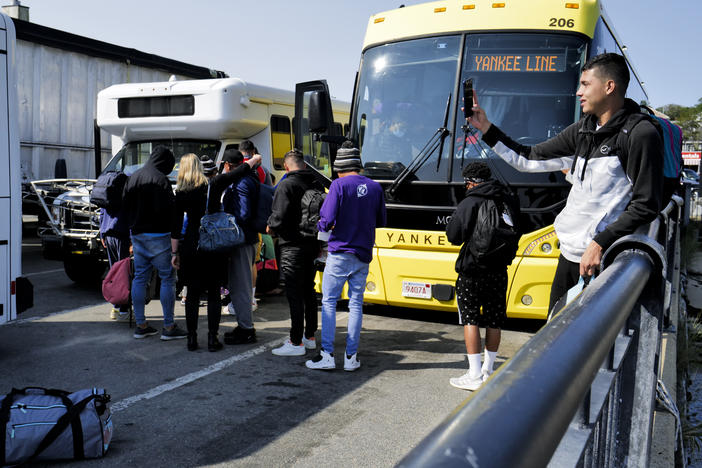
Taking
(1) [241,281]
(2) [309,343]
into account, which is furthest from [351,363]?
(1) [241,281]

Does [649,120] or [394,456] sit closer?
[649,120]

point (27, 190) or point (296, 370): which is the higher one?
point (27, 190)

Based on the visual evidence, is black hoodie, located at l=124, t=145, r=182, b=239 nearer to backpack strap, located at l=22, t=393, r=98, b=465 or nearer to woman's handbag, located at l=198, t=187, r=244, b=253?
woman's handbag, located at l=198, t=187, r=244, b=253

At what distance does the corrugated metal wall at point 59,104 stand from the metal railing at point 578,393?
1267 centimetres

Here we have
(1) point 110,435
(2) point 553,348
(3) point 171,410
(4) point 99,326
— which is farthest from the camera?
(4) point 99,326

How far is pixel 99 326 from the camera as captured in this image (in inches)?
272

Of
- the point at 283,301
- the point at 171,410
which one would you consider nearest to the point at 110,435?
the point at 171,410

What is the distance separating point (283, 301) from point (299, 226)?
2842mm

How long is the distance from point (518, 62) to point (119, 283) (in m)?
4.63

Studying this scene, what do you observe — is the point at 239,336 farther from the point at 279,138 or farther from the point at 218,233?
the point at 279,138

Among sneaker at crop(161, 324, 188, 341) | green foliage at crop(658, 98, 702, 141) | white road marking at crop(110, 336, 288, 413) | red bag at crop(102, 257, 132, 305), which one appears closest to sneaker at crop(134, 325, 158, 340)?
sneaker at crop(161, 324, 188, 341)

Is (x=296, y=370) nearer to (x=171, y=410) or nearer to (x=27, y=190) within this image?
(x=171, y=410)

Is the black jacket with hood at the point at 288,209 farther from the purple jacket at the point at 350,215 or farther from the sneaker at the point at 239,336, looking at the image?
the sneaker at the point at 239,336

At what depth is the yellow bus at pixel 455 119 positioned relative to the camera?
20.6 feet
